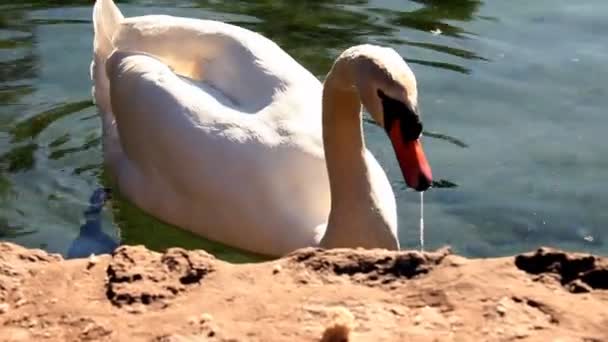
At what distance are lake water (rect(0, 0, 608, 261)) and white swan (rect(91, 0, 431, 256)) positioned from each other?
29 centimetres

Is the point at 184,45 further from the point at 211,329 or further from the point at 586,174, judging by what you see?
the point at 211,329

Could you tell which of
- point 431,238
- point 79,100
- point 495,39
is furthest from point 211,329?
point 495,39

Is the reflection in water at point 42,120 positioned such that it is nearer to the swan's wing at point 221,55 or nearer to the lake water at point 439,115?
the lake water at point 439,115

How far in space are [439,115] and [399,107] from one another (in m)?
2.59

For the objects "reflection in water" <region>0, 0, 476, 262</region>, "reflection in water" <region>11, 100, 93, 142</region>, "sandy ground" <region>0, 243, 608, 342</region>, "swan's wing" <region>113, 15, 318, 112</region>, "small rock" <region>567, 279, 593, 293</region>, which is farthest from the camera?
"reflection in water" <region>11, 100, 93, 142</region>

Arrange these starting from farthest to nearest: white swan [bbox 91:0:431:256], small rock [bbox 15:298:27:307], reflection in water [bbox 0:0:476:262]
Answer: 1. reflection in water [bbox 0:0:476:262]
2. white swan [bbox 91:0:431:256]
3. small rock [bbox 15:298:27:307]

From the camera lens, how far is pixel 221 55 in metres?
6.38

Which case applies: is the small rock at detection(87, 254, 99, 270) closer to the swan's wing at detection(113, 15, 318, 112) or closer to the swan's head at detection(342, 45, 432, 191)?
the swan's head at detection(342, 45, 432, 191)

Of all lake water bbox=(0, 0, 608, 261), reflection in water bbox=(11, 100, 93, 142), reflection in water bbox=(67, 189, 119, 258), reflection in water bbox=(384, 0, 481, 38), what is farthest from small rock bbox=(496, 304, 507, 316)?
reflection in water bbox=(384, 0, 481, 38)

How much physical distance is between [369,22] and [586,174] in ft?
8.56

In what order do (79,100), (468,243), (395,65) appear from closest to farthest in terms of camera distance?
(395,65) < (468,243) < (79,100)

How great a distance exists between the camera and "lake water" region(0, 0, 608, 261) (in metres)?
6.38

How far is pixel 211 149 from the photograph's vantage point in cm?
581

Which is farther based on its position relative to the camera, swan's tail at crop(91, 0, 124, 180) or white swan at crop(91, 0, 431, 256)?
swan's tail at crop(91, 0, 124, 180)
